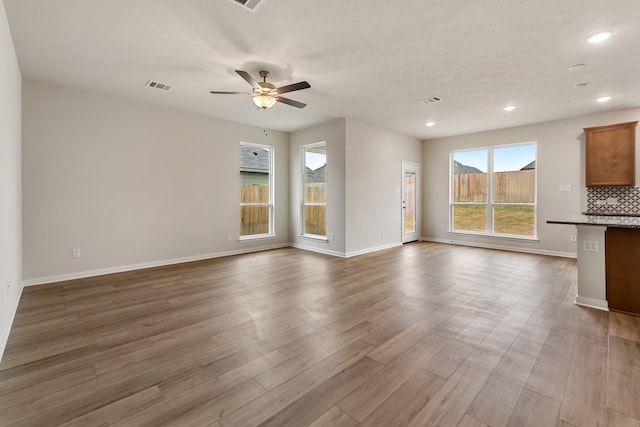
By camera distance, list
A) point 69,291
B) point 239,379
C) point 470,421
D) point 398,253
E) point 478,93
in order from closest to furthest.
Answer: point 470,421, point 239,379, point 69,291, point 478,93, point 398,253

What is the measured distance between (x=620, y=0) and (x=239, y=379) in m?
4.11

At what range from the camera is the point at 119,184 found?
15.8ft

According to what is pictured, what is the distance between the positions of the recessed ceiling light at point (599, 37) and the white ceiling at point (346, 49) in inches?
2.0

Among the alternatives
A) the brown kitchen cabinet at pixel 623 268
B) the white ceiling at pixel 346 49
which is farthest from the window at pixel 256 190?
the brown kitchen cabinet at pixel 623 268


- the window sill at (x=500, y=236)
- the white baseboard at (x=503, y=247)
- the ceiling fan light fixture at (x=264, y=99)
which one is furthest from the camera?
the window sill at (x=500, y=236)

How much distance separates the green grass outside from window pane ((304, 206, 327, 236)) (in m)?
3.57

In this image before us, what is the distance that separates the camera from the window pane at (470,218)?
724 cm

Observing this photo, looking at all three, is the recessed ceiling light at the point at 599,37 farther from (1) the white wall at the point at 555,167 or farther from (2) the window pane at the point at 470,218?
(2) the window pane at the point at 470,218

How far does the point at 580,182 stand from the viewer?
576 centimetres

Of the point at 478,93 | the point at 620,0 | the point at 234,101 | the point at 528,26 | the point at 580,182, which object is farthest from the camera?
the point at 580,182

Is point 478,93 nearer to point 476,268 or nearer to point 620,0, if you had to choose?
point 620,0

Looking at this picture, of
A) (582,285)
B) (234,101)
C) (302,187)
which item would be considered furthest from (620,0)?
(302,187)

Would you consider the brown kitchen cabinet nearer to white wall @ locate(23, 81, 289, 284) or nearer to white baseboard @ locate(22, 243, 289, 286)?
white baseboard @ locate(22, 243, 289, 286)

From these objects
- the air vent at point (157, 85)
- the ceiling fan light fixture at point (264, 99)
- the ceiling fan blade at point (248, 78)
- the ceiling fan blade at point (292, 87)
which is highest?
the air vent at point (157, 85)
